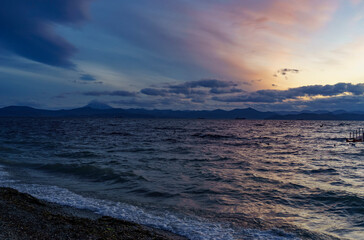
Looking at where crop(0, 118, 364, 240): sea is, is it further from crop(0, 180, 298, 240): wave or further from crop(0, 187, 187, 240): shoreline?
crop(0, 187, 187, 240): shoreline

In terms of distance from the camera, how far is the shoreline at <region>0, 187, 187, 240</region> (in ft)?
19.8

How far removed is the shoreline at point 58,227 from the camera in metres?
6.05

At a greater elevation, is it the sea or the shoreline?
the shoreline

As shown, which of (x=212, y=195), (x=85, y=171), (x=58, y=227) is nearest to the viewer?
(x=58, y=227)

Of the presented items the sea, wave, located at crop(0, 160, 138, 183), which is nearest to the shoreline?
the sea

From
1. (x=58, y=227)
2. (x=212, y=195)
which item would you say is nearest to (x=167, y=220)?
(x=58, y=227)

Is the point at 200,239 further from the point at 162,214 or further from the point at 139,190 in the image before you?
the point at 139,190

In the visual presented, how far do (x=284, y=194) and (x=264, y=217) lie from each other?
3644 millimetres

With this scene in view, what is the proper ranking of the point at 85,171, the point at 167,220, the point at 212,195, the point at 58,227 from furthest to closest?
the point at 85,171 → the point at 212,195 → the point at 167,220 → the point at 58,227

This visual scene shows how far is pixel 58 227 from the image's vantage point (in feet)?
21.6

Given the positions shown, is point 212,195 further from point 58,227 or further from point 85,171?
point 85,171

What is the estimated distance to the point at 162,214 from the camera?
9109mm

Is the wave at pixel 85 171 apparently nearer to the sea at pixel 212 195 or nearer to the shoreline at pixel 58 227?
the sea at pixel 212 195

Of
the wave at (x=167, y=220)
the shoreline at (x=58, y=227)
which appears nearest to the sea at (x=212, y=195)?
the wave at (x=167, y=220)
